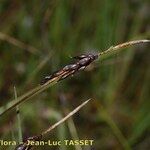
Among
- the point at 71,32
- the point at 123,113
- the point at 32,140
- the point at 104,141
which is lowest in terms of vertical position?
the point at 32,140

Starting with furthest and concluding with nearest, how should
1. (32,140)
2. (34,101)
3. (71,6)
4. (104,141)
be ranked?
(71,6) < (104,141) < (34,101) < (32,140)

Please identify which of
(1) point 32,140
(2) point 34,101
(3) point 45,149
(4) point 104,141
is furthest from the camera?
(4) point 104,141

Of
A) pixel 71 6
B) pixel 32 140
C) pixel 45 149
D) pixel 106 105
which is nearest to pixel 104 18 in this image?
pixel 71 6

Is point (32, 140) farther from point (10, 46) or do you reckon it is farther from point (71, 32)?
point (71, 32)

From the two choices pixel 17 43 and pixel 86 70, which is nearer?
pixel 17 43

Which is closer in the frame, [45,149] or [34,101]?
[45,149]

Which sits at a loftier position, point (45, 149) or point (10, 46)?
point (10, 46)
